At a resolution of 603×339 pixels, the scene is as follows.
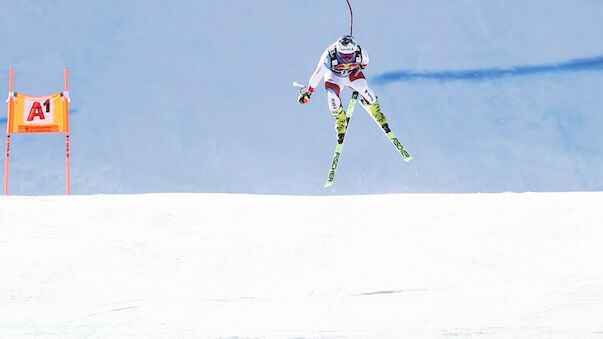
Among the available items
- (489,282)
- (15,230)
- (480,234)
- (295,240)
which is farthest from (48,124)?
(489,282)

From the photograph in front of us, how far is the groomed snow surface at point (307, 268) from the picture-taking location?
14.2ft

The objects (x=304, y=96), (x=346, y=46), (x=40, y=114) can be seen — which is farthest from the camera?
(x=40, y=114)

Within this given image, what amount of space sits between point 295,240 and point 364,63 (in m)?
3.11

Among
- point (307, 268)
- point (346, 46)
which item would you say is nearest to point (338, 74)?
point (346, 46)

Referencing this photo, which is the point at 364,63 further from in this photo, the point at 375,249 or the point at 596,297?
the point at 596,297

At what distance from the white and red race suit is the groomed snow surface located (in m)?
1.63

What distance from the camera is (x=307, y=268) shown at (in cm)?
526

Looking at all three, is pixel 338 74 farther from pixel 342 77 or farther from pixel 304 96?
pixel 304 96

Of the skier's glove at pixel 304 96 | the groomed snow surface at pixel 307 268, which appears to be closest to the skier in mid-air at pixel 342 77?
the skier's glove at pixel 304 96

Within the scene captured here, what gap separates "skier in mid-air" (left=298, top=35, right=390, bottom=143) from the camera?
8.20 m

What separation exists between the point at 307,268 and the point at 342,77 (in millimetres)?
3620

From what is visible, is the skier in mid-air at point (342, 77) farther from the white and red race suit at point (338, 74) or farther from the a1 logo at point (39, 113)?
the a1 logo at point (39, 113)

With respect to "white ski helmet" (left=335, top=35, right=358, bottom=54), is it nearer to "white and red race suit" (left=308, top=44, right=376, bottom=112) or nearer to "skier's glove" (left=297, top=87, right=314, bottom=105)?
"white and red race suit" (left=308, top=44, right=376, bottom=112)

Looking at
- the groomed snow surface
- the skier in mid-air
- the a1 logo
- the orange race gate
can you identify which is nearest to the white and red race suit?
→ the skier in mid-air
